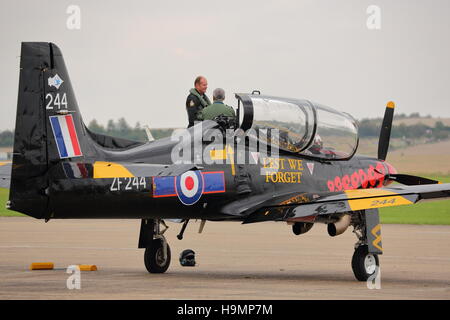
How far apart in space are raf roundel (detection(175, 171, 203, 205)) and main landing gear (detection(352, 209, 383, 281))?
2.88 meters

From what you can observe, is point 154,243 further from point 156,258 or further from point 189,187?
point 189,187

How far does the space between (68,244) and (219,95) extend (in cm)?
864

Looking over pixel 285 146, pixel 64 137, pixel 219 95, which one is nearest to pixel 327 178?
pixel 285 146

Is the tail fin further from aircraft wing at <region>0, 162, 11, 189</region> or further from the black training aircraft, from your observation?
aircraft wing at <region>0, 162, 11, 189</region>

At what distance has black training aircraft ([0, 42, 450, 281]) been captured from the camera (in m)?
14.4

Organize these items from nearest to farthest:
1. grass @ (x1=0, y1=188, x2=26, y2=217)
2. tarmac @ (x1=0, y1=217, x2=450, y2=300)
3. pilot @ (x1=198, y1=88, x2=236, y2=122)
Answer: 1. tarmac @ (x1=0, y1=217, x2=450, y2=300)
2. pilot @ (x1=198, y1=88, x2=236, y2=122)
3. grass @ (x1=0, y1=188, x2=26, y2=217)

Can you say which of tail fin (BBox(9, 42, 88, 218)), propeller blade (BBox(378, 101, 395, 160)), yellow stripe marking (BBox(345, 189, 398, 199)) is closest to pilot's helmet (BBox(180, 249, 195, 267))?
yellow stripe marking (BBox(345, 189, 398, 199))

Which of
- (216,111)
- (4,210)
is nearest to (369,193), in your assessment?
(216,111)

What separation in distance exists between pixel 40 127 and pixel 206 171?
2.95 metres

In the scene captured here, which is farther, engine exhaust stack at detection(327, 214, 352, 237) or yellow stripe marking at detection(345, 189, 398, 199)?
engine exhaust stack at detection(327, 214, 352, 237)

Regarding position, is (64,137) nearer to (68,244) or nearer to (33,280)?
(33,280)

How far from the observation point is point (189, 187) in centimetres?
1562
